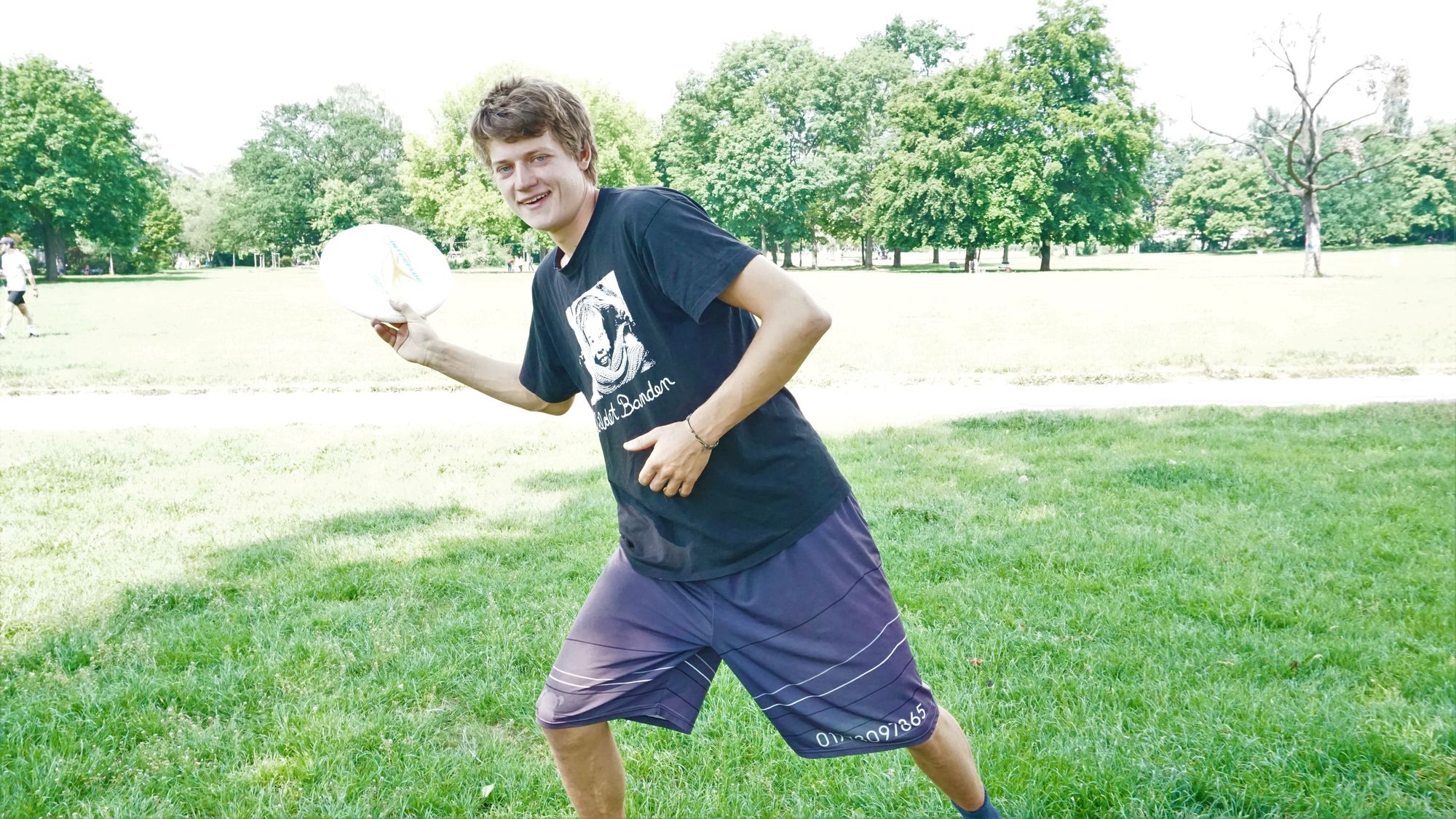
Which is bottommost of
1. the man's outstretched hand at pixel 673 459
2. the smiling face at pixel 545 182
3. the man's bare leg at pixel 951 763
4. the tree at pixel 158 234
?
the man's bare leg at pixel 951 763

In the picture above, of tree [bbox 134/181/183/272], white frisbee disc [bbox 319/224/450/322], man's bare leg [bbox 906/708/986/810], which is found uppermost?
tree [bbox 134/181/183/272]

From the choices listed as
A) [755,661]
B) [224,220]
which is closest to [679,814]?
[755,661]

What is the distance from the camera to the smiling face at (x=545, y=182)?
2.20 meters

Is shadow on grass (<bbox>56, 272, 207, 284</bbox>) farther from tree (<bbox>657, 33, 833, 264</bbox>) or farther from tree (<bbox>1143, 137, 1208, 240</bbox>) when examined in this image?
tree (<bbox>1143, 137, 1208, 240</bbox>)

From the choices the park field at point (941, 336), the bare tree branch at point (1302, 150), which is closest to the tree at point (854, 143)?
the bare tree branch at point (1302, 150)

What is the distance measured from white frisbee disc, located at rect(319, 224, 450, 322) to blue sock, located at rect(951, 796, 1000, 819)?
2112 millimetres

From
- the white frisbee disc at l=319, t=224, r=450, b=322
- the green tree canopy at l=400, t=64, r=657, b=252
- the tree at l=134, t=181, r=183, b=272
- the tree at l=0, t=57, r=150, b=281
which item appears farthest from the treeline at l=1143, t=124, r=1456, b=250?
the tree at l=134, t=181, r=183, b=272

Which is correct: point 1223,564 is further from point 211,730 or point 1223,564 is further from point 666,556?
point 211,730

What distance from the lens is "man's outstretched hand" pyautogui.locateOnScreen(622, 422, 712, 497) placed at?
2.00 m

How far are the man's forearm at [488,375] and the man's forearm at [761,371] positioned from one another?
859 millimetres

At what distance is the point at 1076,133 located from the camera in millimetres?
49719

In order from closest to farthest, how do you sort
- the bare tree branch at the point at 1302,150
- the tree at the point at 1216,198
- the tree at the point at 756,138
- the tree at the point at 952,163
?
the bare tree branch at the point at 1302,150 → the tree at the point at 952,163 → the tree at the point at 756,138 → the tree at the point at 1216,198

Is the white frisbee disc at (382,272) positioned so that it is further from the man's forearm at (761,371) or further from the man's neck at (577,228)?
the man's forearm at (761,371)

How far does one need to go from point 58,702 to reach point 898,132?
205 ft
